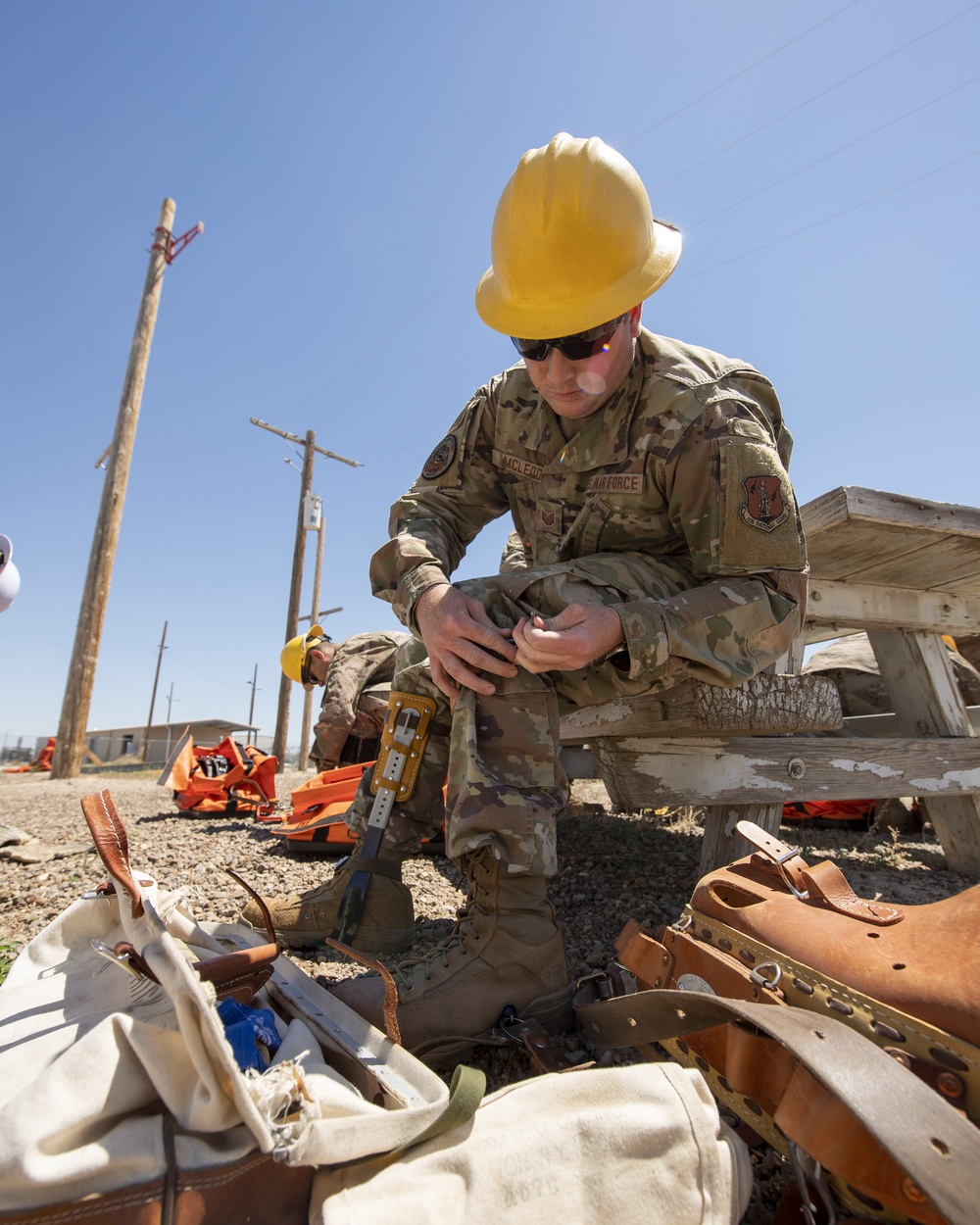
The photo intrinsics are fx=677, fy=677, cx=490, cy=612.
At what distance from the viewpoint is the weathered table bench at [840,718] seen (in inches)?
78.6

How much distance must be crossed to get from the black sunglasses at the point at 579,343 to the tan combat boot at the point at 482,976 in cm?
122

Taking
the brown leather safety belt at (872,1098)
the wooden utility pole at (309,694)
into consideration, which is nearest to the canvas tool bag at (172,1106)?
the brown leather safety belt at (872,1098)

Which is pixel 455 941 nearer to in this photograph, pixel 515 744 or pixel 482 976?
pixel 482 976

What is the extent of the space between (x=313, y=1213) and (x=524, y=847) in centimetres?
70

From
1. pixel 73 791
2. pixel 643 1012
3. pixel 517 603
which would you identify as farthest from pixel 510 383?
pixel 73 791

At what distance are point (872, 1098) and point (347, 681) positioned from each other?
12.7 feet

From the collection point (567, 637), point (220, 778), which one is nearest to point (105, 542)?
point (220, 778)

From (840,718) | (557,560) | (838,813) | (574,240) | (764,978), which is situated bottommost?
(764,978)

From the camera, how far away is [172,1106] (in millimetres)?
659

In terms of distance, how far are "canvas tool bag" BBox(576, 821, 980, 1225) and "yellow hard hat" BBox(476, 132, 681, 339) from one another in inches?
52.0

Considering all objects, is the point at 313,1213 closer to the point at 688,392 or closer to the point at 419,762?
the point at 419,762

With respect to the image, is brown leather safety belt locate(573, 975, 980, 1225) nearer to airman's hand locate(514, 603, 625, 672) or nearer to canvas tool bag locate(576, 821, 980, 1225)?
canvas tool bag locate(576, 821, 980, 1225)

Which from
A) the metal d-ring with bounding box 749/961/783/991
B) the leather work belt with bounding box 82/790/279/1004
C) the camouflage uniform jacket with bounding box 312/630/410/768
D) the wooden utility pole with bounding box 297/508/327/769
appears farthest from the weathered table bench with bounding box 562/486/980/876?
the wooden utility pole with bounding box 297/508/327/769

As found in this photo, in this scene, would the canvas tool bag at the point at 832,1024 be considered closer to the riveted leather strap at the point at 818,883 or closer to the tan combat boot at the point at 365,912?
the riveted leather strap at the point at 818,883
